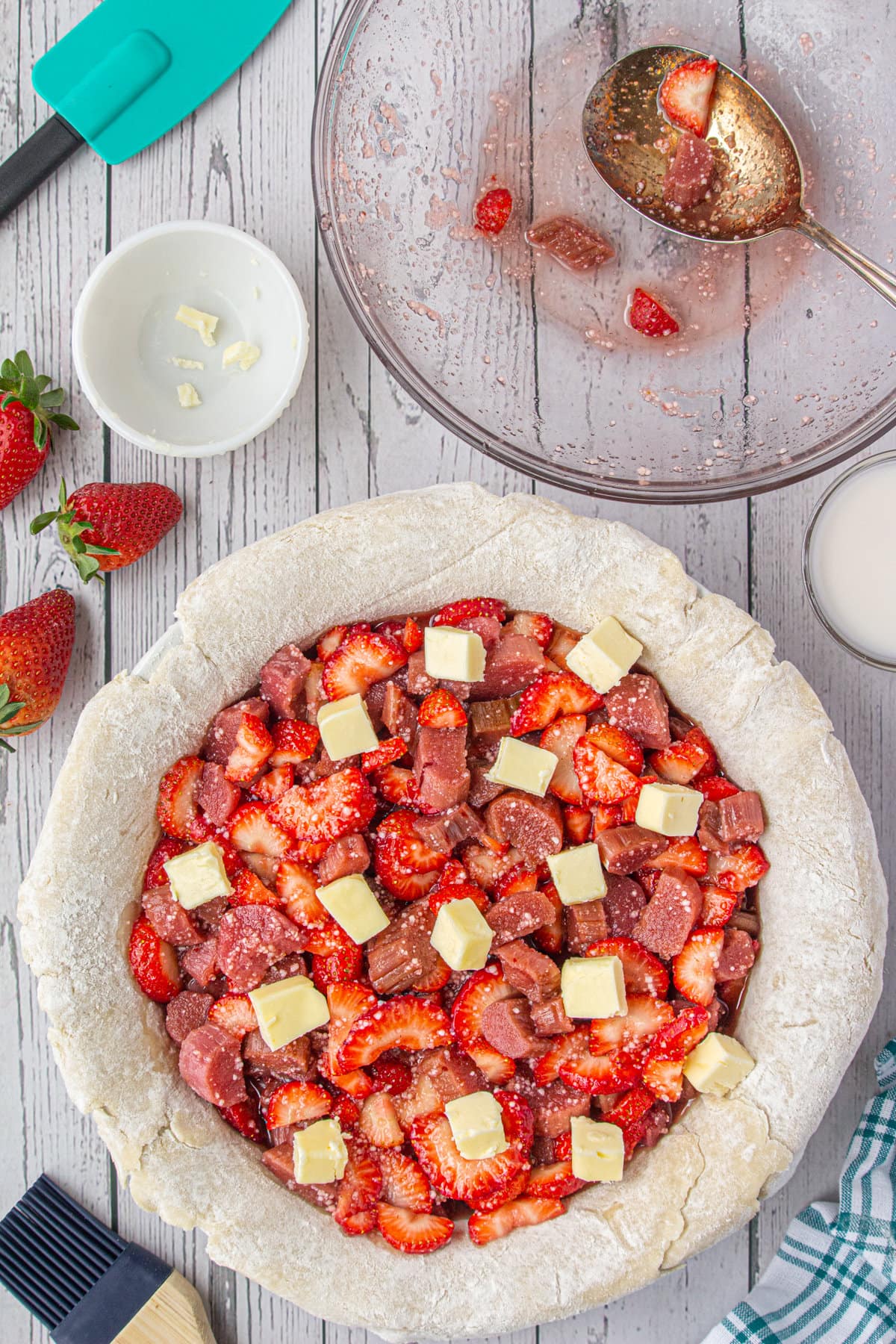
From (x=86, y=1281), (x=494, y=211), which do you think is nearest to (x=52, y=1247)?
(x=86, y=1281)

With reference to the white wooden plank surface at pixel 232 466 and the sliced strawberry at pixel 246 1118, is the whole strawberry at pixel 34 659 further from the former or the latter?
the sliced strawberry at pixel 246 1118

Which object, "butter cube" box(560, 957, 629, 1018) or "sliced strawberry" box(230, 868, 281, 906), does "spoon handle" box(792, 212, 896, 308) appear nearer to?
→ "butter cube" box(560, 957, 629, 1018)

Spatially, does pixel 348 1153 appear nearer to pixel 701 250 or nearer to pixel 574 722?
pixel 574 722

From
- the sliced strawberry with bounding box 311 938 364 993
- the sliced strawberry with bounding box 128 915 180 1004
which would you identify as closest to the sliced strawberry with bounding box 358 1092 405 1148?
the sliced strawberry with bounding box 311 938 364 993

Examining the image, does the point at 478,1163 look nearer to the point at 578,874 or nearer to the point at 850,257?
the point at 578,874

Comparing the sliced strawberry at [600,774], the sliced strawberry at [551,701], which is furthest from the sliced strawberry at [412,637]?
the sliced strawberry at [600,774]

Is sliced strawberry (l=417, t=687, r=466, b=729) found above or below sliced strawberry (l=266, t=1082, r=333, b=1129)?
above
